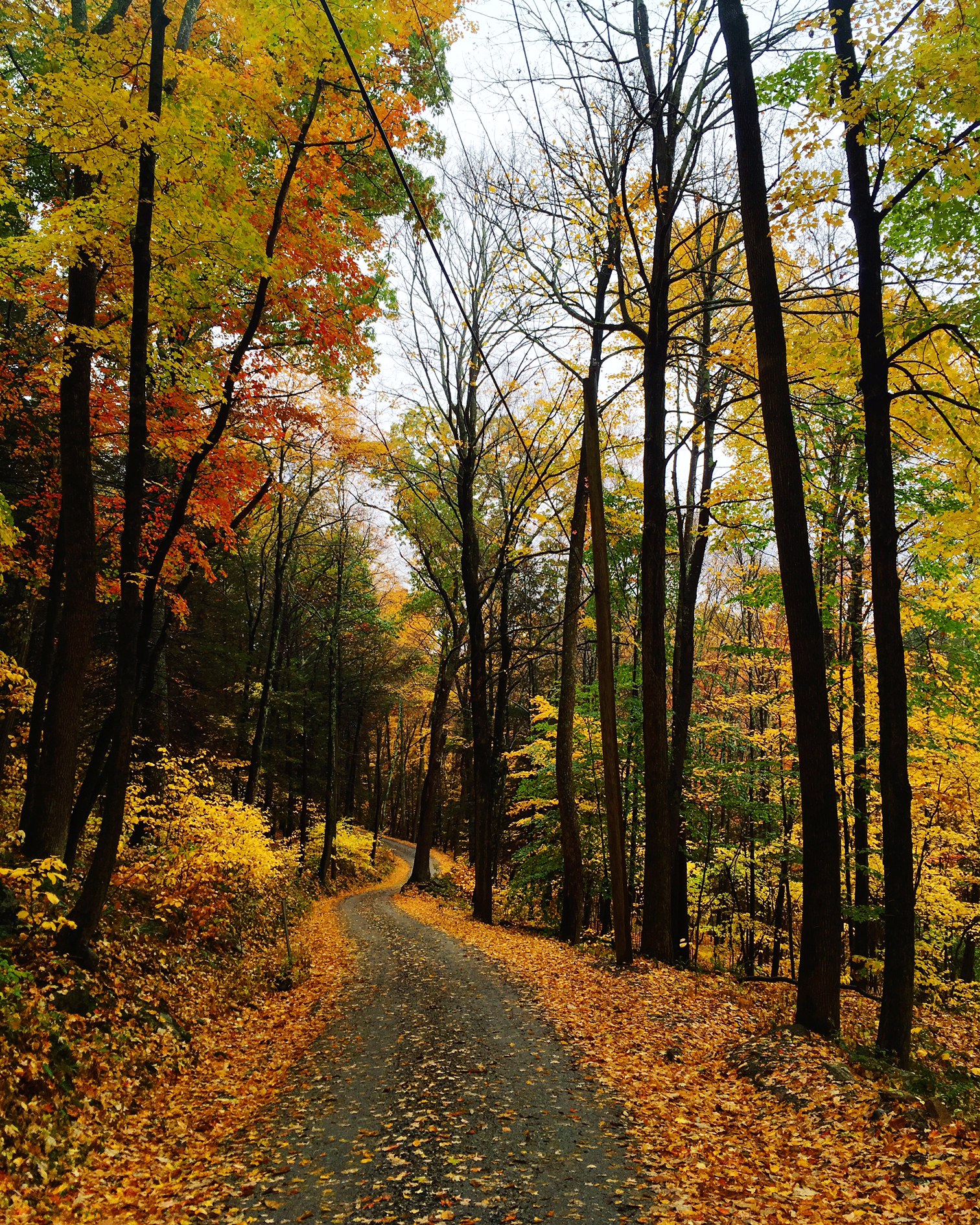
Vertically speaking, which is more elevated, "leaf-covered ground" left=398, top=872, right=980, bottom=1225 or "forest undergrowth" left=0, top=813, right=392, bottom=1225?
"leaf-covered ground" left=398, top=872, right=980, bottom=1225

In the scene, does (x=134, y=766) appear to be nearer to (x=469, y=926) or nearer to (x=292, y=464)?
(x=469, y=926)

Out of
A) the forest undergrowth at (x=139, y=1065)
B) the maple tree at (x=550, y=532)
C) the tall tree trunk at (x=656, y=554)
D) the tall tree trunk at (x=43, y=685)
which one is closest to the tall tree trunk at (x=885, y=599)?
the maple tree at (x=550, y=532)

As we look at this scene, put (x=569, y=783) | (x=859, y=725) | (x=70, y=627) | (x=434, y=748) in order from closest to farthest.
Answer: (x=70, y=627) → (x=859, y=725) → (x=569, y=783) → (x=434, y=748)

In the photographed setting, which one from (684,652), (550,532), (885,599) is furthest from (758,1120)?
(550,532)

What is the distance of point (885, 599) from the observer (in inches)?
278

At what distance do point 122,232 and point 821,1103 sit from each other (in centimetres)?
1034

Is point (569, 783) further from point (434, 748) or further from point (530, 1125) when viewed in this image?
point (434, 748)

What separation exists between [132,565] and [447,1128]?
5824 mm

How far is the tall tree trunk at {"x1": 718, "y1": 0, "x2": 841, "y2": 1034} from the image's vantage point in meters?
6.35

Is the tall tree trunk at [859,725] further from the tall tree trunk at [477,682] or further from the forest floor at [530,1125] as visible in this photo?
the tall tree trunk at [477,682]

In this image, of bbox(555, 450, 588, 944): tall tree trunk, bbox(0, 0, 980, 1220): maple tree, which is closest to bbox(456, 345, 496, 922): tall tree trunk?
bbox(0, 0, 980, 1220): maple tree

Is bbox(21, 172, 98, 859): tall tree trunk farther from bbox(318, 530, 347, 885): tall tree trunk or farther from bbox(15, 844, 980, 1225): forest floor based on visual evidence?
bbox(318, 530, 347, 885): tall tree trunk

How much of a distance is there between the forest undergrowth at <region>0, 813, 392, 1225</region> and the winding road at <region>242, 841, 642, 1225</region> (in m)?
0.43

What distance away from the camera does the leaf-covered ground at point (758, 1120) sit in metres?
3.82
